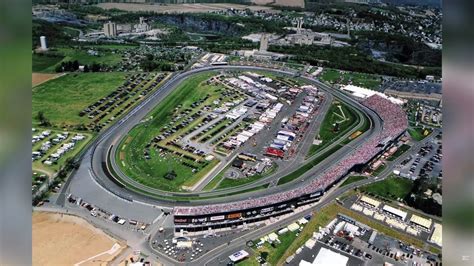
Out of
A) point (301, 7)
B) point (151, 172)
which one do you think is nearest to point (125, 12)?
point (301, 7)

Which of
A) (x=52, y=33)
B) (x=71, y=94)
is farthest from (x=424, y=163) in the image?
(x=52, y=33)

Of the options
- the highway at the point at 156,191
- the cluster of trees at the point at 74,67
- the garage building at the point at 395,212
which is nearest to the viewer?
the highway at the point at 156,191

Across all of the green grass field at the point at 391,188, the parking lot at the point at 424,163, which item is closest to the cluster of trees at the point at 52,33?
the green grass field at the point at 391,188

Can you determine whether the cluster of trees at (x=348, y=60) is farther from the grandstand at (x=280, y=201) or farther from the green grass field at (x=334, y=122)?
the grandstand at (x=280, y=201)

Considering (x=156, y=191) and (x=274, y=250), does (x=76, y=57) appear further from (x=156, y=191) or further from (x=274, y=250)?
(x=274, y=250)

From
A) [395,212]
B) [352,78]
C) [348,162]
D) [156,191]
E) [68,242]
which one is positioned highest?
[352,78]

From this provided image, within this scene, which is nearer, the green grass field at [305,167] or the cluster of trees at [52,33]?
→ the green grass field at [305,167]

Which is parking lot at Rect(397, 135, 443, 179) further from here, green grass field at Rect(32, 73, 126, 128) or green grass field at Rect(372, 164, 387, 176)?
green grass field at Rect(32, 73, 126, 128)
